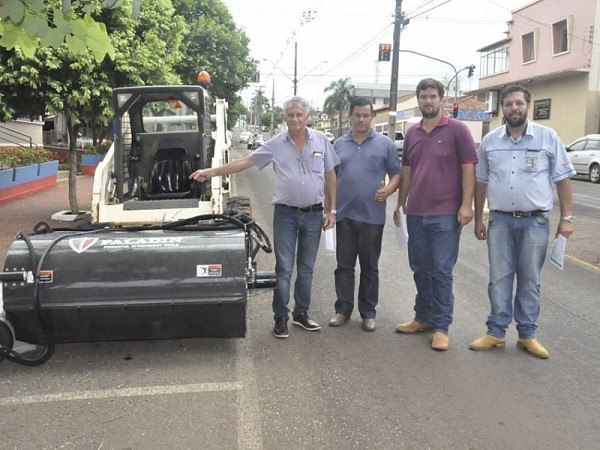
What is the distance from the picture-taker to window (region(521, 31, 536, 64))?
33078 mm

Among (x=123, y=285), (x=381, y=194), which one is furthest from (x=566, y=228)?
(x=123, y=285)

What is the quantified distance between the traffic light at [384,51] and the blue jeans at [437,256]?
18803mm

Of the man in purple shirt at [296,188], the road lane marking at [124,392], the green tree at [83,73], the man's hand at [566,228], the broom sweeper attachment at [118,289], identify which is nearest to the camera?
the road lane marking at [124,392]

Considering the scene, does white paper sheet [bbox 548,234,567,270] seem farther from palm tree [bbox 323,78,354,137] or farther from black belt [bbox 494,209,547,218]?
palm tree [bbox 323,78,354,137]

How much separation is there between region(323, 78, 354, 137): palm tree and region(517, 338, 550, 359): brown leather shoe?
69.1m

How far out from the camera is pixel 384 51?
22047 mm

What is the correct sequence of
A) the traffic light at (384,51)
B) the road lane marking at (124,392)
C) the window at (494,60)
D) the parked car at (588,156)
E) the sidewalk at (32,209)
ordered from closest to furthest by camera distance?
the road lane marking at (124,392) → the sidewalk at (32,209) → the parked car at (588,156) → the traffic light at (384,51) → the window at (494,60)

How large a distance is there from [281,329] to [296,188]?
3.91 feet

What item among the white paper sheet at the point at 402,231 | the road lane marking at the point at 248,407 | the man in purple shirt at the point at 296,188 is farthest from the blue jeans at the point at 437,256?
the road lane marking at the point at 248,407

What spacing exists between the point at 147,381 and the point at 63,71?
707cm

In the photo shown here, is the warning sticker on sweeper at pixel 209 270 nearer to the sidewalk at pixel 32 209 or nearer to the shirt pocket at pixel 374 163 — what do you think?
the shirt pocket at pixel 374 163

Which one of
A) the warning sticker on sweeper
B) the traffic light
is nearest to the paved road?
the warning sticker on sweeper

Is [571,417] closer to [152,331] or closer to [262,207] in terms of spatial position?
[152,331]

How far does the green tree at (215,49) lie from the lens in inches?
901
